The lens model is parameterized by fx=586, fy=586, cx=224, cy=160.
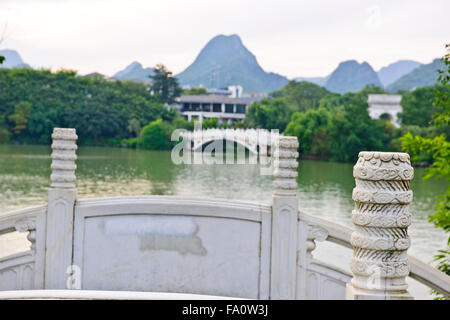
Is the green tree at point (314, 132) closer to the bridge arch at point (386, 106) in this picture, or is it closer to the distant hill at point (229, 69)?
the bridge arch at point (386, 106)

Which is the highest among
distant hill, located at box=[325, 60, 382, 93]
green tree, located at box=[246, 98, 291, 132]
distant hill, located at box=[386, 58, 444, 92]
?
distant hill, located at box=[325, 60, 382, 93]

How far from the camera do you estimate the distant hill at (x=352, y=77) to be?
322ft

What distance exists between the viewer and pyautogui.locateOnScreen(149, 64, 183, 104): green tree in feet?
129

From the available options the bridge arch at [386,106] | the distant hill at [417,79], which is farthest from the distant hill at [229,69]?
the bridge arch at [386,106]

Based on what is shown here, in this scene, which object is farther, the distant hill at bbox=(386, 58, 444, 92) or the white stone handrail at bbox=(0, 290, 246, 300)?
the distant hill at bbox=(386, 58, 444, 92)

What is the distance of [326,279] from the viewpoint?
126 inches

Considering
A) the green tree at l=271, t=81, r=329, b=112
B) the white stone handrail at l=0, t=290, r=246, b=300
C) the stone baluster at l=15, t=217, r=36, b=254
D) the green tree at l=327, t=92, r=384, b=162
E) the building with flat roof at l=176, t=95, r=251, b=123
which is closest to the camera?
the white stone handrail at l=0, t=290, r=246, b=300

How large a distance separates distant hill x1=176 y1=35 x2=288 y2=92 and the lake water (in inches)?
2872

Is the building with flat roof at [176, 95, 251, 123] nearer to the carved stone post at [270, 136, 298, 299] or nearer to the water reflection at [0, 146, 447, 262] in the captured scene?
the water reflection at [0, 146, 447, 262]

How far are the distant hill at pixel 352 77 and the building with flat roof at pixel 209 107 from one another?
192ft

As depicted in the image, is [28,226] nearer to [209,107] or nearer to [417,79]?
[209,107]

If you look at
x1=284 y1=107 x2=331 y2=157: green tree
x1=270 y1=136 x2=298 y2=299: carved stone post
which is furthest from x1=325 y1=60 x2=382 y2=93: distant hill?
x1=270 y1=136 x2=298 y2=299: carved stone post

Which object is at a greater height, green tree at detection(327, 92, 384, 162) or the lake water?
green tree at detection(327, 92, 384, 162)
